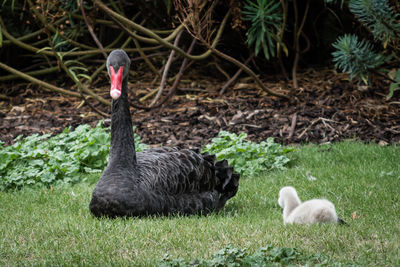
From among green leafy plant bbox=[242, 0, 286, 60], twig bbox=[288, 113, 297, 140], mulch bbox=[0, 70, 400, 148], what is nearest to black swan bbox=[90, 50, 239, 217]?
mulch bbox=[0, 70, 400, 148]

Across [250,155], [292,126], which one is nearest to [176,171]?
[250,155]

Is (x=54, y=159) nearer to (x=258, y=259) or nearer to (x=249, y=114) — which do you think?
(x=249, y=114)

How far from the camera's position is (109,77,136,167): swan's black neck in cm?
414

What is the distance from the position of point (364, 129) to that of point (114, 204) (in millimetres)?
3871

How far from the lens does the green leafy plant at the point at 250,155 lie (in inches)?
223

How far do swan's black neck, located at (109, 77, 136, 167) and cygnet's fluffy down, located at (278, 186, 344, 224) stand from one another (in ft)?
3.97

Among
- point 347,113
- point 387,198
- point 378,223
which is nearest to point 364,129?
point 347,113

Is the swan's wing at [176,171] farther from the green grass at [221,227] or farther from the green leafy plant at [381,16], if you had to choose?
the green leafy plant at [381,16]

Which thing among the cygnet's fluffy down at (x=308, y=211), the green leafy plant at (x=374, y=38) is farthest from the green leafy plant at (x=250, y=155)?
the cygnet's fluffy down at (x=308, y=211)

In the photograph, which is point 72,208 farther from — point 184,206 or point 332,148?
point 332,148

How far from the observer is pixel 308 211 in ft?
12.3

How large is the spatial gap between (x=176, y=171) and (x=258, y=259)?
1537 mm

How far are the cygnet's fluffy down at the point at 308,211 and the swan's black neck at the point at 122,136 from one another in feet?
3.97

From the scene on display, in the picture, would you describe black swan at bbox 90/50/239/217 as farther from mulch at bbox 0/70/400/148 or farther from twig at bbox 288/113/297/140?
twig at bbox 288/113/297/140
